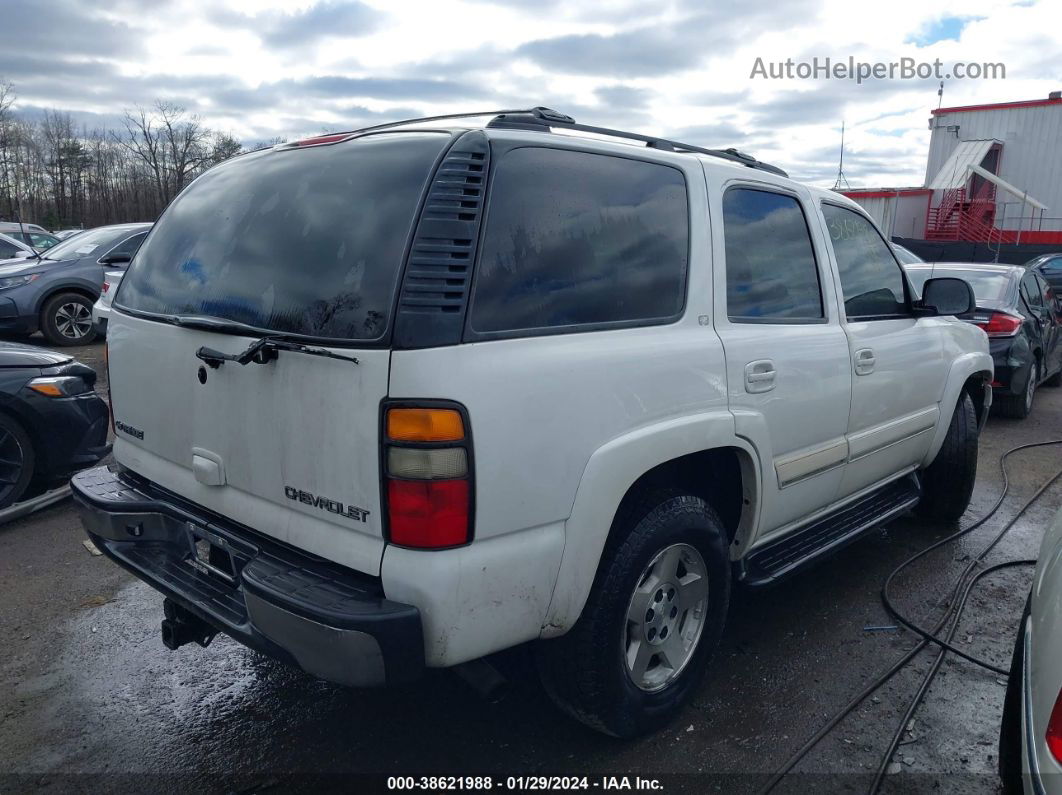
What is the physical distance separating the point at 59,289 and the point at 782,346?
10.2 meters

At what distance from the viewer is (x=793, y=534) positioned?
3.55 m

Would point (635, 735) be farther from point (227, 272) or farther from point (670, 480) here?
point (227, 272)

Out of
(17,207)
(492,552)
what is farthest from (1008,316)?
(17,207)

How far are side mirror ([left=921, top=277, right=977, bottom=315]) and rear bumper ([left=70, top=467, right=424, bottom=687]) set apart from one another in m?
3.40

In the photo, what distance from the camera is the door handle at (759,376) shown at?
2924mm

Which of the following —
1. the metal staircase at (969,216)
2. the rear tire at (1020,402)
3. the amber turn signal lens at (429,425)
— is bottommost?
the rear tire at (1020,402)

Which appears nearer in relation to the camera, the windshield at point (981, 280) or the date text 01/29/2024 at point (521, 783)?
the date text 01/29/2024 at point (521, 783)

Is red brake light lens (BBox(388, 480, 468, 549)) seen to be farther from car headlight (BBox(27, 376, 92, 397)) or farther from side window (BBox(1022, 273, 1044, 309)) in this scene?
side window (BBox(1022, 273, 1044, 309))

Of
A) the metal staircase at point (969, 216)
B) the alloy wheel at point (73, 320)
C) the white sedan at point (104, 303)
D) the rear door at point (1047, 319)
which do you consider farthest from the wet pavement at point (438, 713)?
the metal staircase at point (969, 216)

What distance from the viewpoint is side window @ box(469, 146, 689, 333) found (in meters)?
2.25

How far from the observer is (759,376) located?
9.75 feet

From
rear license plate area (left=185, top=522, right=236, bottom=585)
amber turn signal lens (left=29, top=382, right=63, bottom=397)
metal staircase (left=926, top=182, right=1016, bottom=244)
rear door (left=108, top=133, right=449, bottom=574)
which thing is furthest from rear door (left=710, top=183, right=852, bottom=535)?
metal staircase (left=926, top=182, right=1016, bottom=244)

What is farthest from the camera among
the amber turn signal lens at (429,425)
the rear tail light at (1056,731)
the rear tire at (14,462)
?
the rear tire at (14,462)

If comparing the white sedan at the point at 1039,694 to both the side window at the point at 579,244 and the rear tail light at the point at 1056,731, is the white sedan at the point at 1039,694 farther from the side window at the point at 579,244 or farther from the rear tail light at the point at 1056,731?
the side window at the point at 579,244
